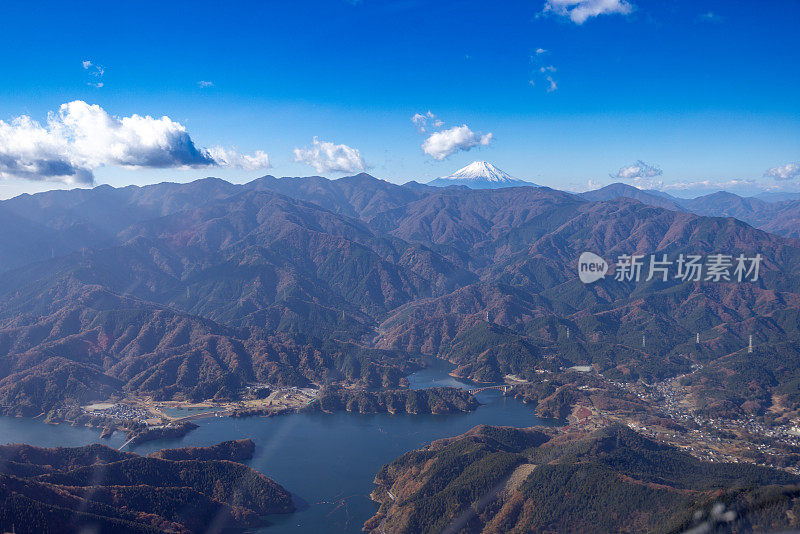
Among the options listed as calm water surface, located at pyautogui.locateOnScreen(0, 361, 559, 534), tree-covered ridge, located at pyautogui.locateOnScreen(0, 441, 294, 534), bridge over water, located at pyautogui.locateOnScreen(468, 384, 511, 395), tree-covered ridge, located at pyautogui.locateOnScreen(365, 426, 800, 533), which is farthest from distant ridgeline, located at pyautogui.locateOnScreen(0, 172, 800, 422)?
tree-covered ridge, located at pyautogui.locateOnScreen(365, 426, 800, 533)

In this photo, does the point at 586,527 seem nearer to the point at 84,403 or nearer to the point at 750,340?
the point at 84,403

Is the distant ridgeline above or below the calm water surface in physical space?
above

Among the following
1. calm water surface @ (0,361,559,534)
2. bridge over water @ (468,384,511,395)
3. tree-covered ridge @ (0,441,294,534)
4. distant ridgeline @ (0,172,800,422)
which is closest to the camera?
tree-covered ridge @ (0,441,294,534)

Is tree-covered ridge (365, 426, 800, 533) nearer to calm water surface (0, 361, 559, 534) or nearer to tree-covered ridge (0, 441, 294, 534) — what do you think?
calm water surface (0, 361, 559, 534)

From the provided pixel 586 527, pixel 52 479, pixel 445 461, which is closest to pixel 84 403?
pixel 52 479

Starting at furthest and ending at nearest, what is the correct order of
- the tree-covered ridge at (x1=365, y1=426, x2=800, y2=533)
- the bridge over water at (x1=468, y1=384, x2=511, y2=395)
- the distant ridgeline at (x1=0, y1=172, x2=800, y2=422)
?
the bridge over water at (x1=468, y1=384, x2=511, y2=395) → the distant ridgeline at (x1=0, y1=172, x2=800, y2=422) → the tree-covered ridge at (x1=365, y1=426, x2=800, y2=533)

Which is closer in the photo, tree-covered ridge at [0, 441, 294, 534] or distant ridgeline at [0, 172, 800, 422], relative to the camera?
tree-covered ridge at [0, 441, 294, 534]
